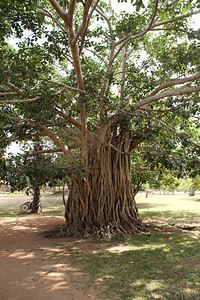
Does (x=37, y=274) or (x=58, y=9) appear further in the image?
(x=58, y=9)

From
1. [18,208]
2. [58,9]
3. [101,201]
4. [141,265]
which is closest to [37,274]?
[141,265]

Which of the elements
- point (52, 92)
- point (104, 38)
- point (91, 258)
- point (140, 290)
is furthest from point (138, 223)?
point (104, 38)

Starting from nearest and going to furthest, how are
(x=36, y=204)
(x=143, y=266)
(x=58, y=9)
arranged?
(x=143, y=266), (x=58, y=9), (x=36, y=204)

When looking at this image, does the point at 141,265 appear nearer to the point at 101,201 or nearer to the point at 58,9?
the point at 101,201

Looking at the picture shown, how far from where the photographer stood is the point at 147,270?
11.6ft

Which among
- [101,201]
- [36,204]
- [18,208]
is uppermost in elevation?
[101,201]

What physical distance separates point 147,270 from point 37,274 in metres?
1.62

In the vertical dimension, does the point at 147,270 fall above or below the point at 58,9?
below

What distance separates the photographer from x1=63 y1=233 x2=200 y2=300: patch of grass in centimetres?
282

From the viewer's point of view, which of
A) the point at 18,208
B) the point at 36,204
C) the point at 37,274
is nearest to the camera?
the point at 37,274

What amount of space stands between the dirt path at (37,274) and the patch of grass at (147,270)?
234mm

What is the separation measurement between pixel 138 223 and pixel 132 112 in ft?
10.3

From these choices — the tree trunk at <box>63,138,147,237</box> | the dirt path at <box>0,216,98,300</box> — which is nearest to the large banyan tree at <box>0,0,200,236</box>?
the tree trunk at <box>63,138,147,237</box>

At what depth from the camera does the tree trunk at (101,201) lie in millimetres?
6062
